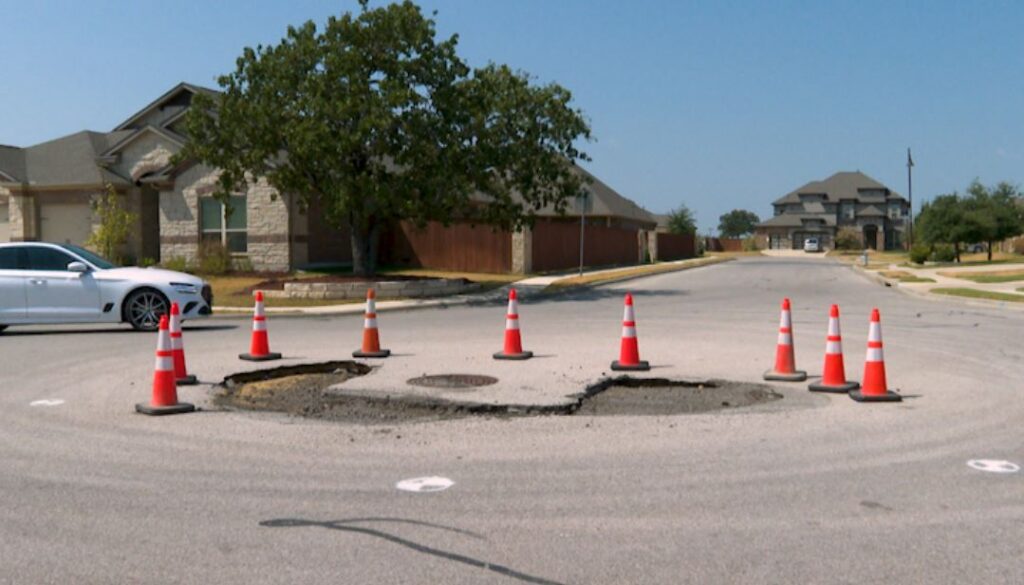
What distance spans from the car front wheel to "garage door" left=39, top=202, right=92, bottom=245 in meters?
20.8

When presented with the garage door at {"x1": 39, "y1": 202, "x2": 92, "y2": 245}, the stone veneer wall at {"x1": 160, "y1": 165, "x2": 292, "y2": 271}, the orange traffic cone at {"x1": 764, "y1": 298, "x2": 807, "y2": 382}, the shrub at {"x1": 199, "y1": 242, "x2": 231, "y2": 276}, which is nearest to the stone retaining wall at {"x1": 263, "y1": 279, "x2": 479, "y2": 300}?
the stone veneer wall at {"x1": 160, "y1": 165, "x2": 292, "y2": 271}

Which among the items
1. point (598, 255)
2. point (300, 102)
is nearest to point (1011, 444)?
point (300, 102)

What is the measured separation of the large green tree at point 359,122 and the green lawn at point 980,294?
40.8 feet

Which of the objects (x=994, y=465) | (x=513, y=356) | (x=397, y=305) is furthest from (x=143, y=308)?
(x=994, y=465)

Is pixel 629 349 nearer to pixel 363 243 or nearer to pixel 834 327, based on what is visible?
pixel 834 327

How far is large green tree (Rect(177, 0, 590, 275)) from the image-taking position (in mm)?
24203

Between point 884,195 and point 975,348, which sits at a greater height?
point 884,195

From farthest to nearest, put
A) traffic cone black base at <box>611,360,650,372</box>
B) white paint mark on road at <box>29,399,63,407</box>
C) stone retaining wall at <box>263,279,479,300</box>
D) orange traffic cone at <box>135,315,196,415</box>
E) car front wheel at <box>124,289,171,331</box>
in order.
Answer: stone retaining wall at <box>263,279,479,300</box>, car front wheel at <box>124,289,171,331</box>, traffic cone black base at <box>611,360,650,372</box>, white paint mark on road at <box>29,399,63,407</box>, orange traffic cone at <box>135,315,196,415</box>

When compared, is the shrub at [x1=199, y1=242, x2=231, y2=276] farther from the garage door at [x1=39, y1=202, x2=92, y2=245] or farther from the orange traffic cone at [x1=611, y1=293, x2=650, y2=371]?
the orange traffic cone at [x1=611, y1=293, x2=650, y2=371]

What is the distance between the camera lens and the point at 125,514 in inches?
218

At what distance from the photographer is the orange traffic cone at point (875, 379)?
9.03m

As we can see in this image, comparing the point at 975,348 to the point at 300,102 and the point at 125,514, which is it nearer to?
the point at 125,514

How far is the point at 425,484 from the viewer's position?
6117 mm

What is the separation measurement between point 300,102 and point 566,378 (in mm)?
16340
